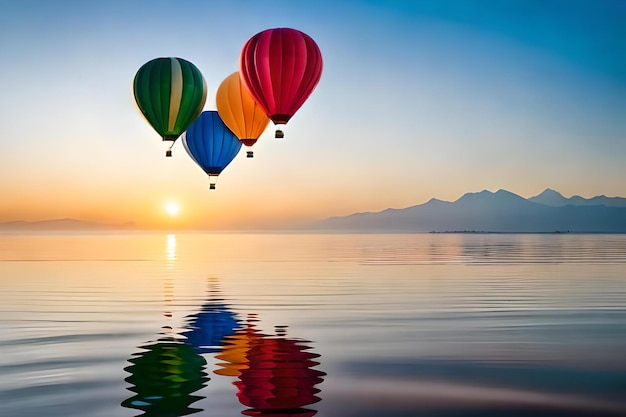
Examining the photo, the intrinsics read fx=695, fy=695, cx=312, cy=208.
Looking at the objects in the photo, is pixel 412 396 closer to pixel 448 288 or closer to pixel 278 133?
pixel 448 288

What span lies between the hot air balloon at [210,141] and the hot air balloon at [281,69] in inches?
276

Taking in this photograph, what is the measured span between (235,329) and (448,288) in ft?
41.0

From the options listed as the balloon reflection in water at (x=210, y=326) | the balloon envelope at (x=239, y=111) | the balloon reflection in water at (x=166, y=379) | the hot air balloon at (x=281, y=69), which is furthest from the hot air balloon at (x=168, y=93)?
the balloon reflection in water at (x=166, y=379)

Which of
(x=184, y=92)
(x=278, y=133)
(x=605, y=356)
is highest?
(x=184, y=92)

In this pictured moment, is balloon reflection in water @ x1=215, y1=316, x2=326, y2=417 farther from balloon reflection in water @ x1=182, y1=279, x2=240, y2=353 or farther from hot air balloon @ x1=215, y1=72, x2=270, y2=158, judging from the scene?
hot air balloon @ x1=215, y1=72, x2=270, y2=158

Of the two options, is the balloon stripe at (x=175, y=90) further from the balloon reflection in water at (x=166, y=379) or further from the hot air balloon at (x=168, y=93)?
the balloon reflection in water at (x=166, y=379)

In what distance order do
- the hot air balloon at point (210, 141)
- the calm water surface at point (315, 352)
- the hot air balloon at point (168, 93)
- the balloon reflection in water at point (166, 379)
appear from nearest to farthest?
the balloon reflection in water at point (166, 379) < the calm water surface at point (315, 352) < the hot air balloon at point (168, 93) < the hot air balloon at point (210, 141)

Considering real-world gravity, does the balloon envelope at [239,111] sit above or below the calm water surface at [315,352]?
above

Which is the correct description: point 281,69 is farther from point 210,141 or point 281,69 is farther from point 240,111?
point 210,141

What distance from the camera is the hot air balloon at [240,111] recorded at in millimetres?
33719

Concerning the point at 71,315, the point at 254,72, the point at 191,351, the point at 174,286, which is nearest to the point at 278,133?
the point at 254,72

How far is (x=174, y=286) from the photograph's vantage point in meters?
28.2

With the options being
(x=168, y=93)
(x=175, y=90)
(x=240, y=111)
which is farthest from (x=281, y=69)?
(x=240, y=111)

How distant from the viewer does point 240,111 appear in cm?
3378
